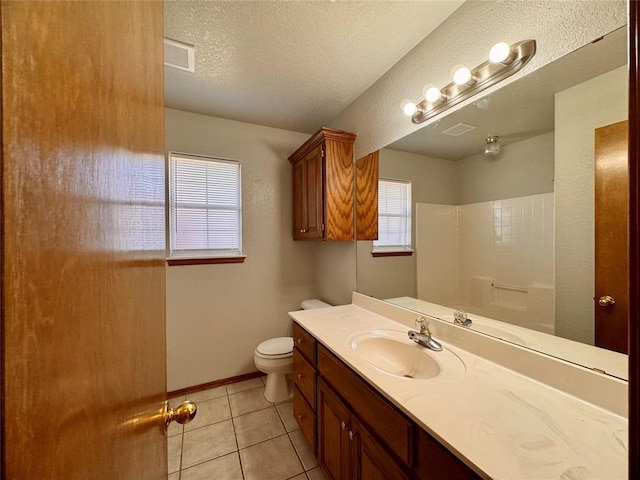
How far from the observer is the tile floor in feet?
4.75

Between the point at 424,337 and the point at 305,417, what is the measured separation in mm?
938

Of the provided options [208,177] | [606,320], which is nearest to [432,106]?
[606,320]

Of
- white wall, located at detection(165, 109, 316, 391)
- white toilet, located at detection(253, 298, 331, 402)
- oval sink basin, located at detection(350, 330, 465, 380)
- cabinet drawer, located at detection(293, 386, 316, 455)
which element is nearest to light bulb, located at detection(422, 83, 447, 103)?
oval sink basin, located at detection(350, 330, 465, 380)

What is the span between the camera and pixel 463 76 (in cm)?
113

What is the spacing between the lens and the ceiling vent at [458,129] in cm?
123

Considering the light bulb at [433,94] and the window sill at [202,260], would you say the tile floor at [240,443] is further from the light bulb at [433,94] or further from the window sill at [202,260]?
the light bulb at [433,94]

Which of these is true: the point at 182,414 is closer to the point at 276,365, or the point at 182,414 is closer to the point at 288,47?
the point at 276,365

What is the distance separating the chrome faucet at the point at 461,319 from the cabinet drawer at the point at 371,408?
0.61m

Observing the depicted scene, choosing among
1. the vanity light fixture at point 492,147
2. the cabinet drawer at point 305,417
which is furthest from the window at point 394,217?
the cabinet drawer at point 305,417

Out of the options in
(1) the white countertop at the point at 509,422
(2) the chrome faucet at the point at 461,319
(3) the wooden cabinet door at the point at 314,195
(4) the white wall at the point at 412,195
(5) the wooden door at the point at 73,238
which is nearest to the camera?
(5) the wooden door at the point at 73,238

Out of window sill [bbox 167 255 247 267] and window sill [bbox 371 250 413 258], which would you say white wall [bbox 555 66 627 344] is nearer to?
window sill [bbox 371 250 413 258]

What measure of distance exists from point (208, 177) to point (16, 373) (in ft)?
7.70

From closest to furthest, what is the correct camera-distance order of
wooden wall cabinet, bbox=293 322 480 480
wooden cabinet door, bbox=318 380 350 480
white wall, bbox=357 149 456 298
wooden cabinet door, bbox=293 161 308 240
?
wooden wall cabinet, bbox=293 322 480 480 < wooden cabinet door, bbox=318 380 350 480 < white wall, bbox=357 149 456 298 < wooden cabinet door, bbox=293 161 308 240

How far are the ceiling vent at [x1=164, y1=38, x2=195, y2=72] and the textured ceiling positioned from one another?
0.04m
